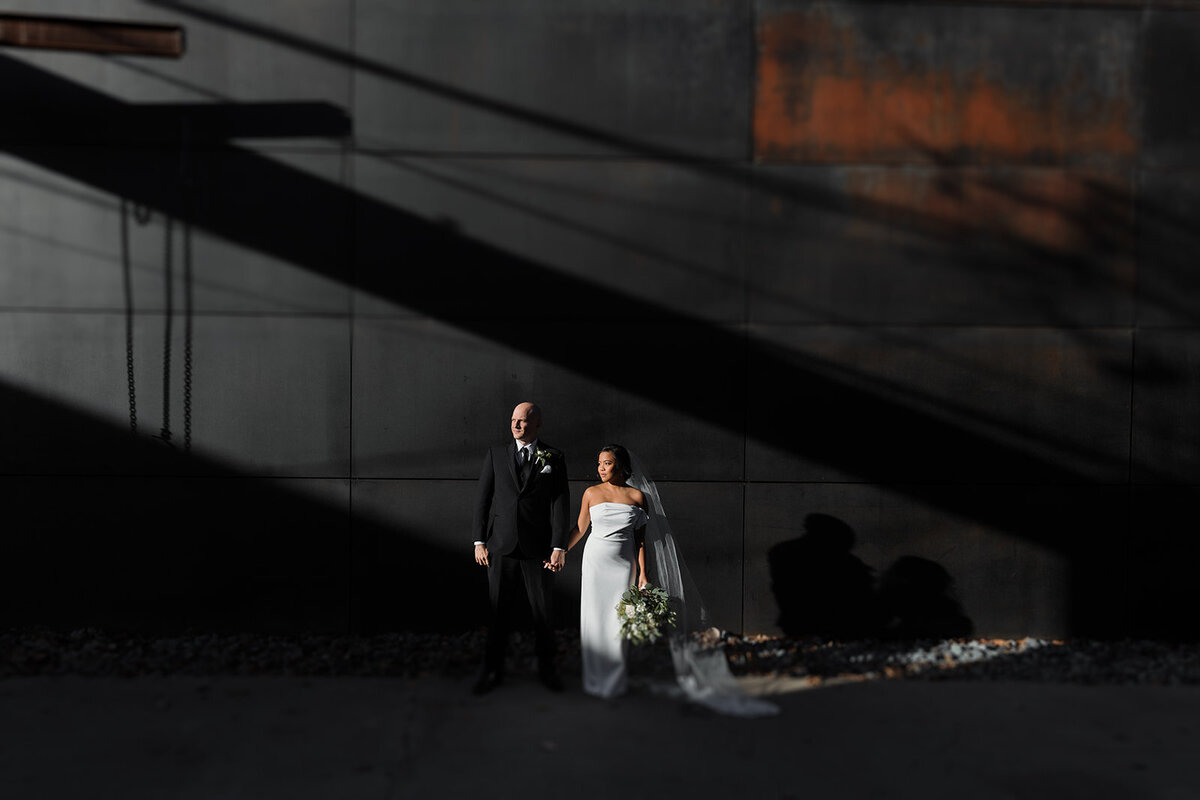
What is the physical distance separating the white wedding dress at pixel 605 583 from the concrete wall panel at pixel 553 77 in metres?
3.34

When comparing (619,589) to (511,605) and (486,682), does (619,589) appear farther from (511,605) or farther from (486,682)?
(486,682)

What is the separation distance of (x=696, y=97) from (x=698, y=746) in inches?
213

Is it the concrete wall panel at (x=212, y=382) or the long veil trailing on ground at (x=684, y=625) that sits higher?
the concrete wall panel at (x=212, y=382)

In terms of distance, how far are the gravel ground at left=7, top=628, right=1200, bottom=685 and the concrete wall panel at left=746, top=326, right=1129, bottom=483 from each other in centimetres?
162

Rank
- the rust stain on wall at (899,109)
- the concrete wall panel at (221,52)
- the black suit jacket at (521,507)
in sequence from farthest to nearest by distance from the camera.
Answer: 1. the rust stain on wall at (899,109)
2. the concrete wall panel at (221,52)
3. the black suit jacket at (521,507)

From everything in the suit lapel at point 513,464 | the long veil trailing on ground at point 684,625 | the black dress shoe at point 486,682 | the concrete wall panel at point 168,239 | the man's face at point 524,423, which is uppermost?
the concrete wall panel at point 168,239

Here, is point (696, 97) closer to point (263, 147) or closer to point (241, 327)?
point (263, 147)

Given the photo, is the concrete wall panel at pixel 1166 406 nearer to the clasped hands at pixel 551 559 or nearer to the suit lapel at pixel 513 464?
the clasped hands at pixel 551 559

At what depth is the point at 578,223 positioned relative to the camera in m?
8.18

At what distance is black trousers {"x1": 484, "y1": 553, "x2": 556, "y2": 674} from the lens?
6.88m

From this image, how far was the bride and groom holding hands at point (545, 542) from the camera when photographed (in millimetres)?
6816

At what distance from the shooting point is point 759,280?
8.23 metres

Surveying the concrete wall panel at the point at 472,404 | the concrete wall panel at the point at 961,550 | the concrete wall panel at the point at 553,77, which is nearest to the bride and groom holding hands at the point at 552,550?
the concrete wall panel at the point at 472,404

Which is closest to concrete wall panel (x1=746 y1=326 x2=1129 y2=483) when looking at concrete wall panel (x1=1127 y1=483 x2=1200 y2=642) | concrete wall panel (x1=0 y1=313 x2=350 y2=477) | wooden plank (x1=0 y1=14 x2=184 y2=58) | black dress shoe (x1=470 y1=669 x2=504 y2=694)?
concrete wall panel (x1=1127 y1=483 x2=1200 y2=642)
